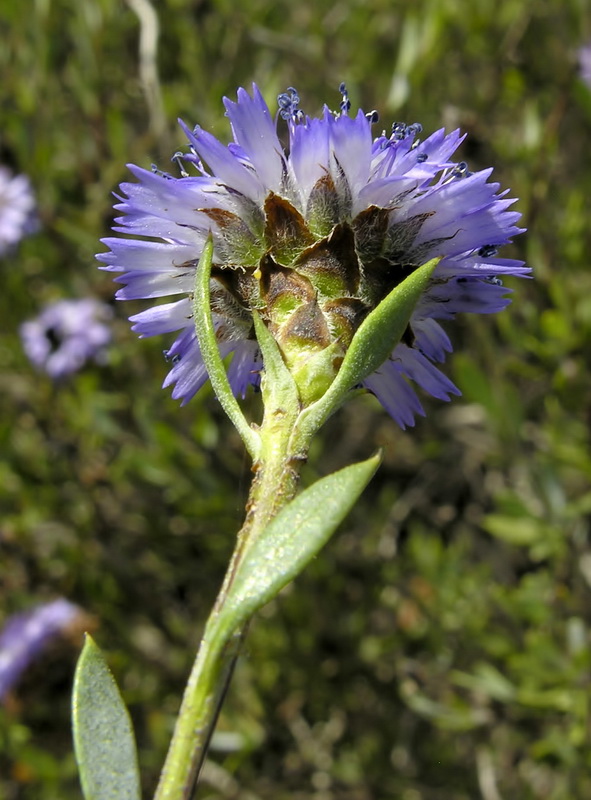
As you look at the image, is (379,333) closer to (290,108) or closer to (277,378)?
(277,378)

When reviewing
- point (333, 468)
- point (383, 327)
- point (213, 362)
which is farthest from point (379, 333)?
point (333, 468)

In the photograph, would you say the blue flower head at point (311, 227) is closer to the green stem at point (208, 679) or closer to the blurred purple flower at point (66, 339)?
the green stem at point (208, 679)

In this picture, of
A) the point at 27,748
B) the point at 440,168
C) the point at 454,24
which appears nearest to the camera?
the point at 440,168

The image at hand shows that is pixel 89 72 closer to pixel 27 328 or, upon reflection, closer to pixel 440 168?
pixel 27 328

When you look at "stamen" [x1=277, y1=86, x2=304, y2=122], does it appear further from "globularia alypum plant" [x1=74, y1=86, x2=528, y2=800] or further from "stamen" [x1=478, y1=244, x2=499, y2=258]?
"stamen" [x1=478, y1=244, x2=499, y2=258]

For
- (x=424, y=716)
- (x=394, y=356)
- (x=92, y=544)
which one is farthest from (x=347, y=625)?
(x=394, y=356)

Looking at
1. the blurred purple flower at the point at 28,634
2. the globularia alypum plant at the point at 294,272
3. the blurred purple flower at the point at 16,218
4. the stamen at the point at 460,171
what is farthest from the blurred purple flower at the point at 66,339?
the stamen at the point at 460,171
